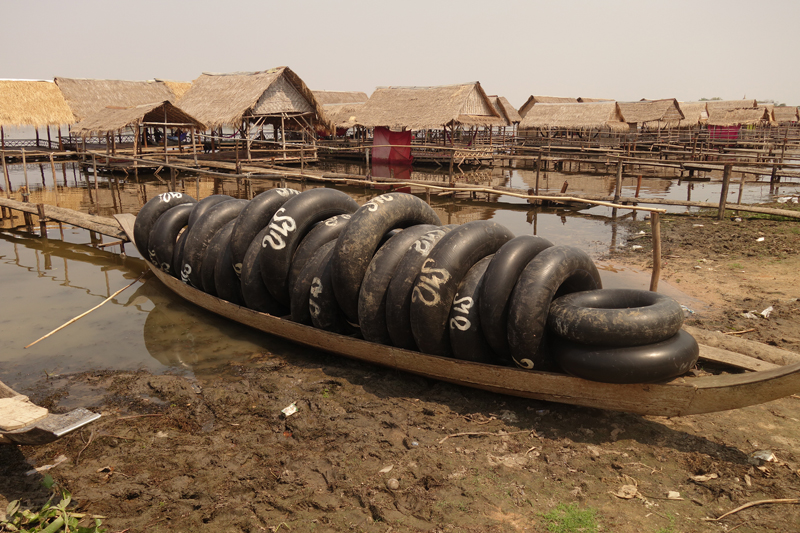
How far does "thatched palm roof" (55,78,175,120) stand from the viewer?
28.5m

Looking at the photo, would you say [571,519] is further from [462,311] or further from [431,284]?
[431,284]

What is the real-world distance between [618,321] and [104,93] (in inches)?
1361

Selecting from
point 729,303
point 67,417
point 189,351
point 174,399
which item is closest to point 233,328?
point 189,351

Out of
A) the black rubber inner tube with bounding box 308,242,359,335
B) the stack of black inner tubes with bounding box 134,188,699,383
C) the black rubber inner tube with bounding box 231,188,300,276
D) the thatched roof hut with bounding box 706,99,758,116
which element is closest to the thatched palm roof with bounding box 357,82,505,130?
the black rubber inner tube with bounding box 231,188,300,276

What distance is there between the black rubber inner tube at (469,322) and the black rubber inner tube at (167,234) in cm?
453

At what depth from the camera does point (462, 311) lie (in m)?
4.26

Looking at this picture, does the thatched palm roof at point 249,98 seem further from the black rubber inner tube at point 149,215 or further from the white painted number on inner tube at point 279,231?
the white painted number on inner tube at point 279,231

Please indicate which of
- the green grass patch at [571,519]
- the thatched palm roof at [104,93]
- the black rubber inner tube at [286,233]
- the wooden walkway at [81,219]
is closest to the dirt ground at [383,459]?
the green grass patch at [571,519]

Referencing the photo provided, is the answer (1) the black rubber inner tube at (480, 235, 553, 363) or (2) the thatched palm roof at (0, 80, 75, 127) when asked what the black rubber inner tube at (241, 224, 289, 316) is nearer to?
(1) the black rubber inner tube at (480, 235, 553, 363)

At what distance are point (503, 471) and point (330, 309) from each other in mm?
2368

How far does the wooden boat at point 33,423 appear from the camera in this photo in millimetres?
2924

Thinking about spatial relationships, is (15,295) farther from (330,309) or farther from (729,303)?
(729,303)

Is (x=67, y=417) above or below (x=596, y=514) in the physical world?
above

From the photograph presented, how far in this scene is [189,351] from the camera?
5934 millimetres
